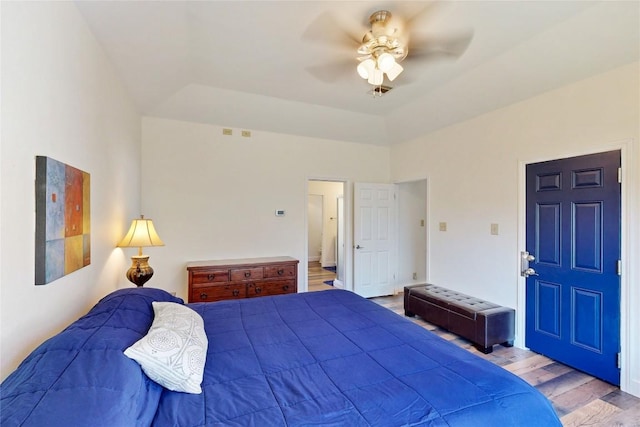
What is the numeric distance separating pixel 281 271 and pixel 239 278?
55 centimetres

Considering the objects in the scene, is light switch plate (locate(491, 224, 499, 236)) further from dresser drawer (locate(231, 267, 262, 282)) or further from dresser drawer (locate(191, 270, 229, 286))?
dresser drawer (locate(191, 270, 229, 286))

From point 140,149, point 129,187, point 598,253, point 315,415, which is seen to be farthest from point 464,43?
point 140,149

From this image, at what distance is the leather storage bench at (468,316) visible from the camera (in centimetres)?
294

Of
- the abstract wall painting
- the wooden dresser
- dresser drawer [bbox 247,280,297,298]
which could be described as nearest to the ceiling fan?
the abstract wall painting

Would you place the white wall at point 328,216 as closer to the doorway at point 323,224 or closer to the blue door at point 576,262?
the doorway at point 323,224

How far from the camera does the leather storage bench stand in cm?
294

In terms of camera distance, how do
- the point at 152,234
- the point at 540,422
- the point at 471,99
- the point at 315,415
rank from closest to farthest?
the point at 315,415
the point at 540,422
the point at 152,234
the point at 471,99

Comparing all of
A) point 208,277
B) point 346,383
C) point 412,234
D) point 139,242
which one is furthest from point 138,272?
→ point 412,234

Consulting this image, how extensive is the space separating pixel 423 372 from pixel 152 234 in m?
2.46

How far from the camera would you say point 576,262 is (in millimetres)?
2625

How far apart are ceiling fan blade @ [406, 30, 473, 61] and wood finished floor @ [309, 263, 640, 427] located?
2.76 metres

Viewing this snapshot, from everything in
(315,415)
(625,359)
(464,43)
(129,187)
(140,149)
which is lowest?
(625,359)

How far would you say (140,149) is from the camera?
3637mm

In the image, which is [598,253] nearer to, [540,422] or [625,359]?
[625,359]
